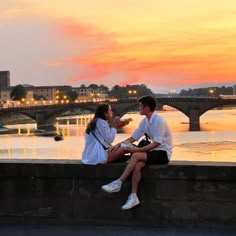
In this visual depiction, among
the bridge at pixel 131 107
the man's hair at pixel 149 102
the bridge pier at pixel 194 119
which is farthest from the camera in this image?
the bridge at pixel 131 107

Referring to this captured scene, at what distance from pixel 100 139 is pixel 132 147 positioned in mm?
398

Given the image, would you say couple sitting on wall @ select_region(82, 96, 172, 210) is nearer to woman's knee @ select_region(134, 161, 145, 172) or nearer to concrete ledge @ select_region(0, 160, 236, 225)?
woman's knee @ select_region(134, 161, 145, 172)

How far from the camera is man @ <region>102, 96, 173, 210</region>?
5527 mm

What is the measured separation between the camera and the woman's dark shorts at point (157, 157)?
5.57m

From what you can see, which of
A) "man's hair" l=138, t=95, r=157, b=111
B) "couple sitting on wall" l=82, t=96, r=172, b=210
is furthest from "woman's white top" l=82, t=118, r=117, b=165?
"man's hair" l=138, t=95, r=157, b=111

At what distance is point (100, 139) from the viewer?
5.89 meters

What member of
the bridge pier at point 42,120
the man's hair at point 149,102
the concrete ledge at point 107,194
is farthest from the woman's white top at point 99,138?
the bridge pier at point 42,120

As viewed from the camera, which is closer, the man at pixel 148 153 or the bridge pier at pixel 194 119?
the man at pixel 148 153

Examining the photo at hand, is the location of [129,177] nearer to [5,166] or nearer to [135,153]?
[135,153]

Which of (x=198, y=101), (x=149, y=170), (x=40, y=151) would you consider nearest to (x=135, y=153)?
(x=149, y=170)

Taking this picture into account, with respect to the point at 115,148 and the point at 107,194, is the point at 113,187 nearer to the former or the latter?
the point at 107,194

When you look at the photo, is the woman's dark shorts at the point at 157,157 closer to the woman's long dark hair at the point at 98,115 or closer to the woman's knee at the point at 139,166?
the woman's knee at the point at 139,166

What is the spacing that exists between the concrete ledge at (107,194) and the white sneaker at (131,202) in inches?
4.8

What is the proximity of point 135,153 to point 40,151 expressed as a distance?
4050 centimetres
